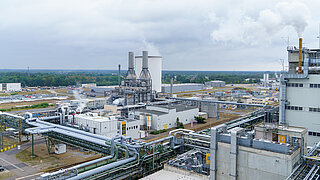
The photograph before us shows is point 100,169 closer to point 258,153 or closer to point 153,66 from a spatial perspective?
point 258,153

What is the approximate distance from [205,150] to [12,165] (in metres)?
17.9

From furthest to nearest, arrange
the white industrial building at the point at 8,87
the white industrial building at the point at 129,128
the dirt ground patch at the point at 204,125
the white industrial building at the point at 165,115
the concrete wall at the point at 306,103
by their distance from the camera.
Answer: the white industrial building at the point at 8,87
the white industrial building at the point at 165,115
the dirt ground patch at the point at 204,125
the white industrial building at the point at 129,128
the concrete wall at the point at 306,103

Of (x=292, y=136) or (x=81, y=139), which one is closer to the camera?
(x=292, y=136)

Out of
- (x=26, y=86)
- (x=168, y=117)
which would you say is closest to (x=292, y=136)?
(x=168, y=117)

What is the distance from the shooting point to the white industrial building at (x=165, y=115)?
3850 centimetres

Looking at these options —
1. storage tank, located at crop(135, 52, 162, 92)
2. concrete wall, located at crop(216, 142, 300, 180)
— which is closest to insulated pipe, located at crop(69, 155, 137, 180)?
concrete wall, located at crop(216, 142, 300, 180)

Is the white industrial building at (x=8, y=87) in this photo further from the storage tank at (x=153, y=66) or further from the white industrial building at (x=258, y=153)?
the white industrial building at (x=258, y=153)

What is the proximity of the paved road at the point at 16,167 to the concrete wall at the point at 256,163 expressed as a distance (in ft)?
52.6

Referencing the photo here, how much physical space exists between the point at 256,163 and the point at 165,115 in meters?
30.0

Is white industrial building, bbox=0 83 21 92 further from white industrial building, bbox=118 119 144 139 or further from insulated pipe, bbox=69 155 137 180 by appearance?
insulated pipe, bbox=69 155 137 180

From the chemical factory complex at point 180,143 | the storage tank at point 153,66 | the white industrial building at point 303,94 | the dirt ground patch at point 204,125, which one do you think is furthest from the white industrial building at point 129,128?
the storage tank at point 153,66

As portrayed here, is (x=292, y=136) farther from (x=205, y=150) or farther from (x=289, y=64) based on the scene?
(x=289, y=64)

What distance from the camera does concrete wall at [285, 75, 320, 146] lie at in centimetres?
1956

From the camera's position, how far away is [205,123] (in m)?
44.2
